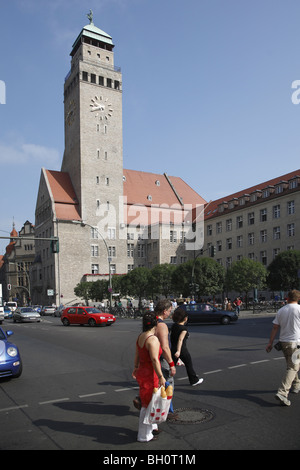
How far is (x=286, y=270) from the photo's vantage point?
4106 cm

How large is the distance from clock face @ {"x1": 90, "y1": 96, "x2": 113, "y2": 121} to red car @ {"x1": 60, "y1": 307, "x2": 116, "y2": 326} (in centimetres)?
4867

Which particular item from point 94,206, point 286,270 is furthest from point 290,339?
point 94,206

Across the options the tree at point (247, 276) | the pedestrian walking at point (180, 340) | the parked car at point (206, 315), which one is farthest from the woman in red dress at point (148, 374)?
the tree at point (247, 276)

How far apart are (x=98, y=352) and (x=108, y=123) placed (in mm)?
61472

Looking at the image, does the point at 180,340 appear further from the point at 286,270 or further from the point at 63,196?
the point at 63,196

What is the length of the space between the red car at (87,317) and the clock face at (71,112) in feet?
165

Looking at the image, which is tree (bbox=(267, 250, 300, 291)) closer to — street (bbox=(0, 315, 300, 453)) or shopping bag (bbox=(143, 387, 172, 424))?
street (bbox=(0, 315, 300, 453))

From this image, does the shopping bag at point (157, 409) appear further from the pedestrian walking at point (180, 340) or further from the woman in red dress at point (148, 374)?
the pedestrian walking at point (180, 340)

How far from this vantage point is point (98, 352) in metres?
12.8

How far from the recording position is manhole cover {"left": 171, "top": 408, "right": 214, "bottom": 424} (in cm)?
541

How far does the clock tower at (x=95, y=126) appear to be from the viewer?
66625 mm

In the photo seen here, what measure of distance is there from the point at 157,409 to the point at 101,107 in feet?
225
